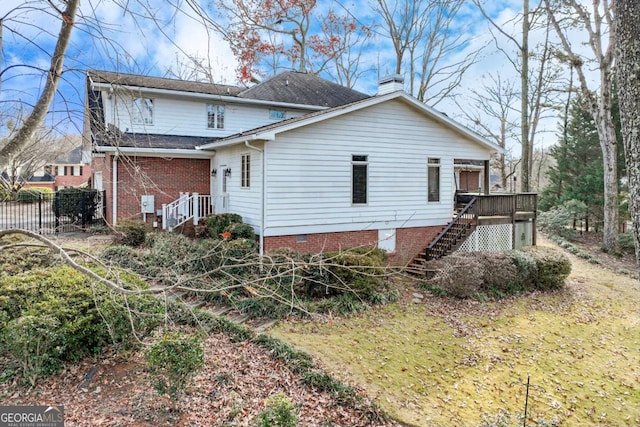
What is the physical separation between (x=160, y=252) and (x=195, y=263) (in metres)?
1.53

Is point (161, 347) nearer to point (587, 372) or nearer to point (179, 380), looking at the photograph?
point (179, 380)

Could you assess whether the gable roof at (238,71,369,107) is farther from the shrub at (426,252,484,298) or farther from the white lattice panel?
the shrub at (426,252,484,298)

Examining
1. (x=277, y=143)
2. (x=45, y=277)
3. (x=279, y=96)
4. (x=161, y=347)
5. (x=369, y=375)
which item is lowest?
(x=369, y=375)

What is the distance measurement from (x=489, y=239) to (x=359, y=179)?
18.6ft

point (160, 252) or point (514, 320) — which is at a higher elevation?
point (160, 252)

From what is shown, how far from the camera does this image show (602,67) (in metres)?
18.0

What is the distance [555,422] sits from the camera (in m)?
6.20

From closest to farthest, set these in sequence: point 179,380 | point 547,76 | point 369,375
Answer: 1. point 179,380
2. point 369,375
3. point 547,76

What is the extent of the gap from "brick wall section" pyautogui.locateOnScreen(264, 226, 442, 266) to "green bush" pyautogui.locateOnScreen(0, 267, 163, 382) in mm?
5432

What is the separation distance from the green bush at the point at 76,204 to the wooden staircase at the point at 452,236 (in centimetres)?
1317

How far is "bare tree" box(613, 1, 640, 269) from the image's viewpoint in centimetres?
362

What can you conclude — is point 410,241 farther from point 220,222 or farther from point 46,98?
point 46,98

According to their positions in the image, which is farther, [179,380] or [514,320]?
[514,320]

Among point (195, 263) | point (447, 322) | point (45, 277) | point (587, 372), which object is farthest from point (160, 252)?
point (587, 372)
